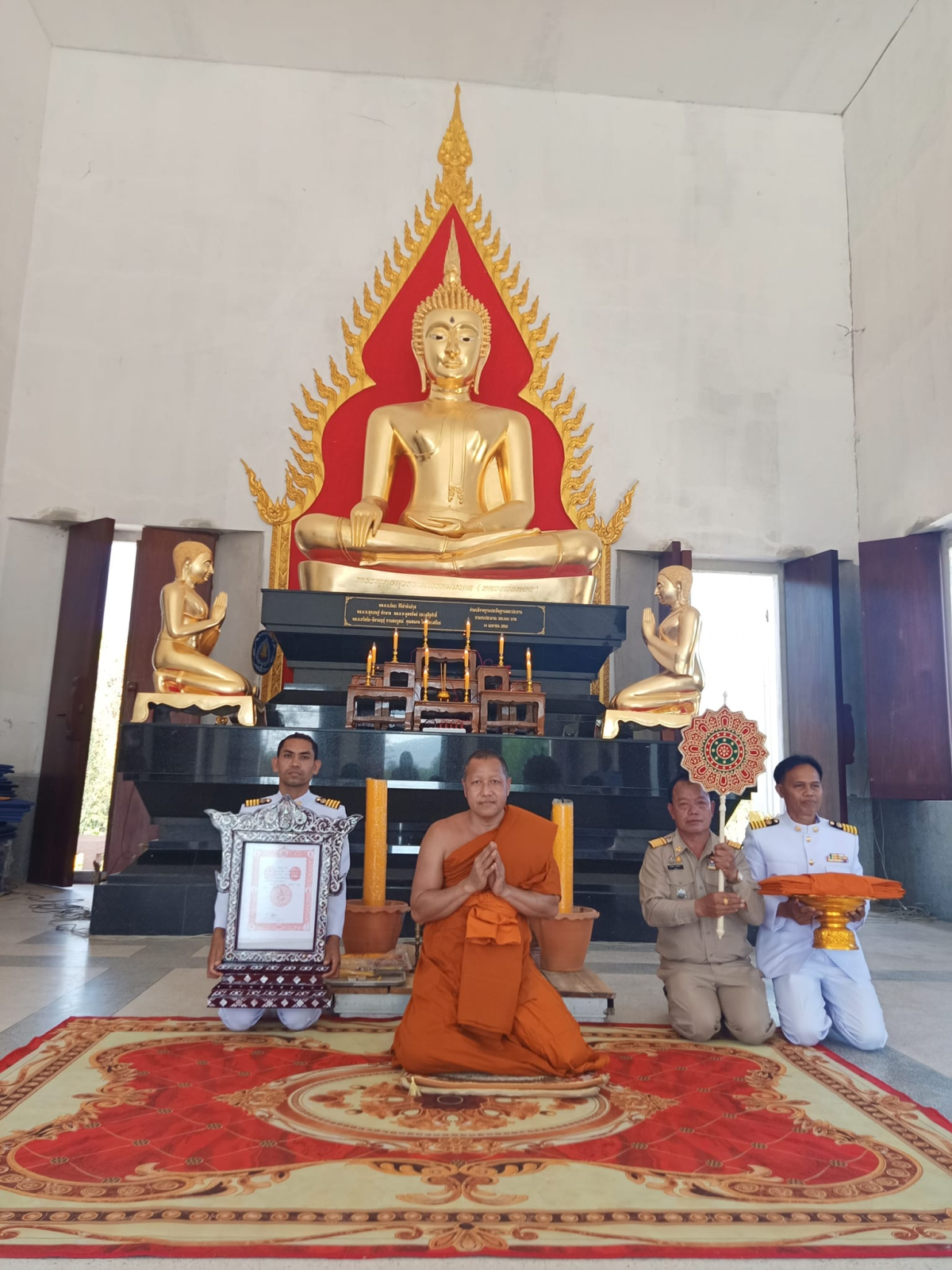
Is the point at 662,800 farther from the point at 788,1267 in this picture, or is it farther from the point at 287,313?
the point at 287,313

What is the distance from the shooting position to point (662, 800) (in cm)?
439

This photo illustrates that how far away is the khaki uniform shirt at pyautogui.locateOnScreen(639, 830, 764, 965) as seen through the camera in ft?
8.84

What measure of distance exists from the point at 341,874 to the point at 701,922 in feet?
3.30

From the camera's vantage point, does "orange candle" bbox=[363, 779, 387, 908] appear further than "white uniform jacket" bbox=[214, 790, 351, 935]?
Yes

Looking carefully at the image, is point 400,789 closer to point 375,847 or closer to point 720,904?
point 375,847

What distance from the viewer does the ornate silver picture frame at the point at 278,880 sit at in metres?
2.63

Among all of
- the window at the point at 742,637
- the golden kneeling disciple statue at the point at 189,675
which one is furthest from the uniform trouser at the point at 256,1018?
the window at the point at 742,637

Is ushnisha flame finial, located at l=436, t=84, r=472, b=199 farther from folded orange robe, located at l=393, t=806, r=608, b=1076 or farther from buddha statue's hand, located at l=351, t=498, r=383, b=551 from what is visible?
folded orange robe, located at l=393, t=806, r=608, b=1076

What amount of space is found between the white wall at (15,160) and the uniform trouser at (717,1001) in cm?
506

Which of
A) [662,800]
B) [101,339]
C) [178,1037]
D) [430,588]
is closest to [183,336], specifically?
[101,339]

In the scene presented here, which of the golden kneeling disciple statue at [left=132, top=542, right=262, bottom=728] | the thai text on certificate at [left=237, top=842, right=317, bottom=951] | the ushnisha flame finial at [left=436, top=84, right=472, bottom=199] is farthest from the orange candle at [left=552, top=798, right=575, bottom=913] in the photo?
the ushnisha flame finial at [left=436, top=84, right=472, bottom=199]

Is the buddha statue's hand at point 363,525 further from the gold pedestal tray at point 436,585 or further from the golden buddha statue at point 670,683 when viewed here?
the golden buddha statue at point 670,683

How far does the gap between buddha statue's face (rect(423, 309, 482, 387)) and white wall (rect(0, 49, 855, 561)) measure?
71 cm

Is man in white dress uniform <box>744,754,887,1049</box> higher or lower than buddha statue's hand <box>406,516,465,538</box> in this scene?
lower
